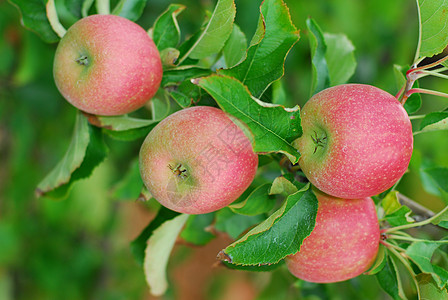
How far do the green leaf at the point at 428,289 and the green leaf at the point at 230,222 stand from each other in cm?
28

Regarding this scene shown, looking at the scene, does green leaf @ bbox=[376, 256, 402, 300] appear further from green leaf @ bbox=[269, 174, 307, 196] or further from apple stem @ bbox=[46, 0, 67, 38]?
apple stem @ bbox=[46, 0, 67, 38]

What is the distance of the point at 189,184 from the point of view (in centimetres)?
54

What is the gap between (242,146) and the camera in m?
0.55

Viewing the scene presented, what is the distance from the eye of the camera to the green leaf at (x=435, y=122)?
0.61 m

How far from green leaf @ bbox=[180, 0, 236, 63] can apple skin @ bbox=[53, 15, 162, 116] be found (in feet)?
0.25

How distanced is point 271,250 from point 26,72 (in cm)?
97

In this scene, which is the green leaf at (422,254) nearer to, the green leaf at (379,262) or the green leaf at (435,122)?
the green leaf at (379,262)

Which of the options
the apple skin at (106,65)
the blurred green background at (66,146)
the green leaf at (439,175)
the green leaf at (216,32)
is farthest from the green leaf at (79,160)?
the green leaf at (439,175)

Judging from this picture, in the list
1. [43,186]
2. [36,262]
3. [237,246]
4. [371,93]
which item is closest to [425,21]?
[371,93]

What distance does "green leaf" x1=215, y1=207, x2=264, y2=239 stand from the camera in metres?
0.80

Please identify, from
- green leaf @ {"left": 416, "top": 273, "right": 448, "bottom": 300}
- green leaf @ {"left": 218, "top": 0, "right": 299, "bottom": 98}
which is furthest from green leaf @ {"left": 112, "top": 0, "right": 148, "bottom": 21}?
green leaf @ {"left": 416, "top": 273, "right": 448, "bottom": 300}

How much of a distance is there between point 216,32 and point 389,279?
469mm

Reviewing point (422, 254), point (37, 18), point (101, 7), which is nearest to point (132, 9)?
point (101, 7)

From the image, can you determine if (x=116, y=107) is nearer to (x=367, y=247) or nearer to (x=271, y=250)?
(x=271, y=250)
